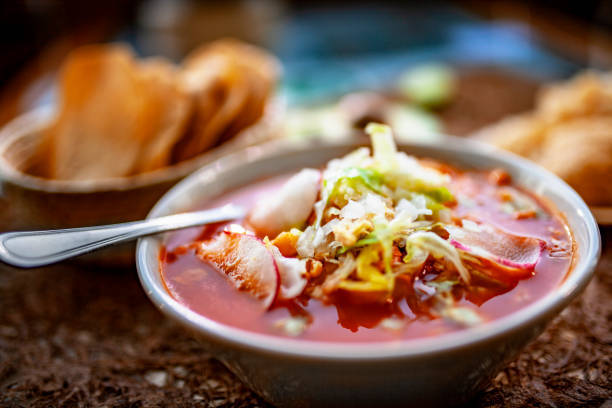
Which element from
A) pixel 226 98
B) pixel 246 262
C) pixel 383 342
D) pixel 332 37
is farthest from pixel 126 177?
pixel 332 37

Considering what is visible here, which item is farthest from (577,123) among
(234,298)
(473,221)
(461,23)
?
(461,23)

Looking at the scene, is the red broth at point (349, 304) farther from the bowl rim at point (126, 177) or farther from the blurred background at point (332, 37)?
the blurred background at point (332, 37)

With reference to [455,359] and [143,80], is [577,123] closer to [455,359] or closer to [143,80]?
[455,359]

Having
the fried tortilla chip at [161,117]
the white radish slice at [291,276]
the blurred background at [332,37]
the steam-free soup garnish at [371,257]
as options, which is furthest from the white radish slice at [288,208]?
the blurred background at [332,37]

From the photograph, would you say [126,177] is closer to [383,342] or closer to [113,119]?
[113,119]

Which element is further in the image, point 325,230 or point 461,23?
point 461,23
